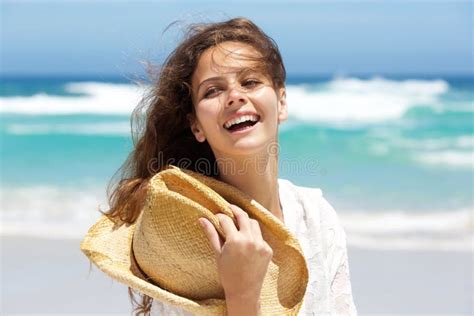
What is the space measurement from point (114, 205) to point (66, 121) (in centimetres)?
1185

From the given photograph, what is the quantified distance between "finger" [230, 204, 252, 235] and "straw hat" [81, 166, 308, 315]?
0.02m

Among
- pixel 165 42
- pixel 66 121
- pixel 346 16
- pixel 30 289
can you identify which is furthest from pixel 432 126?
pixel 346 16

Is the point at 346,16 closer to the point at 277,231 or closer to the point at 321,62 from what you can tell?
the point at 321,62

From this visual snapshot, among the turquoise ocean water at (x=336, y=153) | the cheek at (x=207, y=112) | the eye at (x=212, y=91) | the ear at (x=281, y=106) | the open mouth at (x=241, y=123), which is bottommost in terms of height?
the open mouth at (x=241, y=123)

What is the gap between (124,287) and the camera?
541cm

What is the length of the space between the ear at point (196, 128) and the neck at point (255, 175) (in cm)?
11

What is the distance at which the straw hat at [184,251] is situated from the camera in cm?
213

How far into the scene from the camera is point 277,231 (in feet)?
7.33

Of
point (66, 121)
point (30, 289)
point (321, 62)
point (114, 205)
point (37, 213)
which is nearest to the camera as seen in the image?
point (114, 205)

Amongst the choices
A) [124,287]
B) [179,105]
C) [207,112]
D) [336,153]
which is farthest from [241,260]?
[336,153]

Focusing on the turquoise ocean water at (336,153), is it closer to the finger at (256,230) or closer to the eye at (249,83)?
the eye at (249,83)

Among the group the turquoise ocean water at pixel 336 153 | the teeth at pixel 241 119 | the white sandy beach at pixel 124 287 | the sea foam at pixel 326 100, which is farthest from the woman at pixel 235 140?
the sea foam at pixel 326 100

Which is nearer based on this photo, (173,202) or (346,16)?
(173,202)

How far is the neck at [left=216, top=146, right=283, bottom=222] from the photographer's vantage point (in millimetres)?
2463
